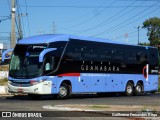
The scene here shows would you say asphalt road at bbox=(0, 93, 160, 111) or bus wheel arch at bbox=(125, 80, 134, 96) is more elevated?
bus wheel arch at bbox=(125, 80, 134, 96)

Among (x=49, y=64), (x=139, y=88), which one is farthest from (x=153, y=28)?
(x=49, y=64)

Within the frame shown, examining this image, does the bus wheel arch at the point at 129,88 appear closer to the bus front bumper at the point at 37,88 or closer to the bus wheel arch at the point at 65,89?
the bus wheel arch at the point at 65,89

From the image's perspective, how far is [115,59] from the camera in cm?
3069

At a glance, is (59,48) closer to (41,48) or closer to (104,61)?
(41,48)

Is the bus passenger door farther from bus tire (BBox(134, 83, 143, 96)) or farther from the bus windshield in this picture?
the bus windshield

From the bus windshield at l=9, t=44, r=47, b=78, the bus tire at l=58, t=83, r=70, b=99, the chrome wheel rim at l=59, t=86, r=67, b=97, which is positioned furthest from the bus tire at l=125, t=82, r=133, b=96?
the bus windshield at l=9, t=44, r=47, b=78

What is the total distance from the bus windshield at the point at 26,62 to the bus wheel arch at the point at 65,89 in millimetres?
1977

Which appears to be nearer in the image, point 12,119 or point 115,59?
point 12,119

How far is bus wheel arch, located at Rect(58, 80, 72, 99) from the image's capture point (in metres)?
26.2

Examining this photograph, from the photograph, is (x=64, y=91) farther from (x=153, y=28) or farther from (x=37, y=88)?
(x=153, y=28)

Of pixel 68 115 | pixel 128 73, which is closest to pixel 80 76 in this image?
pixel 128 73

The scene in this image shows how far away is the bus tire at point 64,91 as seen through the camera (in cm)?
2620

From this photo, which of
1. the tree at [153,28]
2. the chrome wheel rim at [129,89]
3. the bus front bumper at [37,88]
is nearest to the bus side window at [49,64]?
the bus front bumper at [37,88]

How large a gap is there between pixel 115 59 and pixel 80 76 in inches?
159
